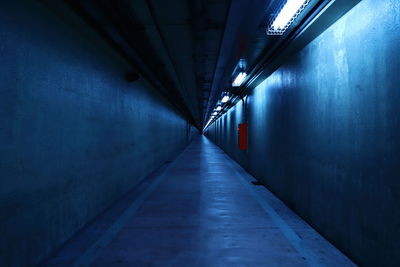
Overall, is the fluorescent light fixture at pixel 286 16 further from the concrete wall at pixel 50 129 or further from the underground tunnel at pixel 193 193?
the concrete wall at pixel 50 129

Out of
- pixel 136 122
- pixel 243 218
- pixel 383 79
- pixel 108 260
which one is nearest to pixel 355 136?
pixel 383 79

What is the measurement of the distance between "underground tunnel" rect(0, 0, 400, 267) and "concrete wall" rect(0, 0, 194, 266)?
0.06 ft

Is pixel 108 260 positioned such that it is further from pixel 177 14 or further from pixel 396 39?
pixel 396 39

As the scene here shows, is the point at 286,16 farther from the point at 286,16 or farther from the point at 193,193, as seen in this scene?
the point at 193,193

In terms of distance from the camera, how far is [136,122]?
595cm

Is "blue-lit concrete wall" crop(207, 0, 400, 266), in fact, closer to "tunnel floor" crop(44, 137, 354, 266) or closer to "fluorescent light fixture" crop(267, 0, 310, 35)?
"tunnel floor" crop(44, 137, 354, 266)

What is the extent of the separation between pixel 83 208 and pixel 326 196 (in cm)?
372

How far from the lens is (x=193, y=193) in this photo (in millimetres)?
5035

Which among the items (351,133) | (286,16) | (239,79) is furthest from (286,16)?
(239,79)

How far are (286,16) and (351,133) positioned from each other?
6.06ft

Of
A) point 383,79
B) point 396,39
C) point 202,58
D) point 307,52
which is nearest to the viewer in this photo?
point 396,39

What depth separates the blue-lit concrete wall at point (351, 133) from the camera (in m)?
1.97

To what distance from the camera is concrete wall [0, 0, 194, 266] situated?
2.02m

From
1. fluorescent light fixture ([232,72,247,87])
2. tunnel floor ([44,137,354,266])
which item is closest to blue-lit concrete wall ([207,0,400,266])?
tunnel floor ([44,137,354,266])
